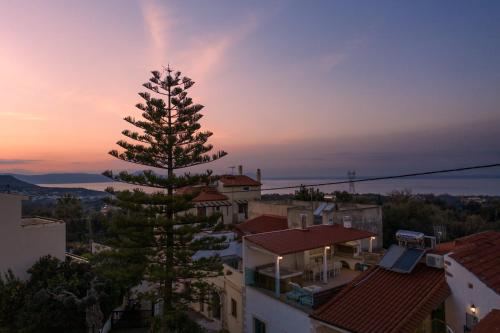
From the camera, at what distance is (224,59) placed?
14125mm

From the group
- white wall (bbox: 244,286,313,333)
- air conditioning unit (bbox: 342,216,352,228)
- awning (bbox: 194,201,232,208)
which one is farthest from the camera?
awning (bbox: 194,201,232,208)

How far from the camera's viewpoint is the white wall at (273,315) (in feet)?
26.0

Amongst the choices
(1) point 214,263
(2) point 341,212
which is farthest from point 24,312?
(2) point 341,212

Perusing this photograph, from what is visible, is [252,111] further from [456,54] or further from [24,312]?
[24,312]

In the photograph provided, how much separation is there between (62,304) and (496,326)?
10.3 metres

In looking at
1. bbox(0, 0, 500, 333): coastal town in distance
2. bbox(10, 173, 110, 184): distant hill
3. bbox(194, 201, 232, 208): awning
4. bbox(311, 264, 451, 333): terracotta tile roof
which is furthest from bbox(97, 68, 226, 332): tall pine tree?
bbox(10, 173, 110, 184): distant hill

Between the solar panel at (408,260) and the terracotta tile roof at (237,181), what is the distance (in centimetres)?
1506

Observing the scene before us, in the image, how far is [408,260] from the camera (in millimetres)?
7797

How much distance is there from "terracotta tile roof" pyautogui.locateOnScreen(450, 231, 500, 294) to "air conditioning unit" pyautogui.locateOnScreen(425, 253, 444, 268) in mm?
642

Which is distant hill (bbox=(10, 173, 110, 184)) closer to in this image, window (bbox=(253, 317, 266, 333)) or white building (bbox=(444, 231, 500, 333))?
window (bbox=(253, 317, 266, 333))

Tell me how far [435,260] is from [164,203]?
7.03 metres

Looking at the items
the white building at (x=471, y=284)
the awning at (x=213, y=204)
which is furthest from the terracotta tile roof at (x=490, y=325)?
the awning at (x=213, y=204)

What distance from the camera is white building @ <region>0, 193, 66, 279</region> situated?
36.5ft

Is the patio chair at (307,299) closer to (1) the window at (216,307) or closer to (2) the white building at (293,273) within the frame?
(2) the white building at (293,273)
